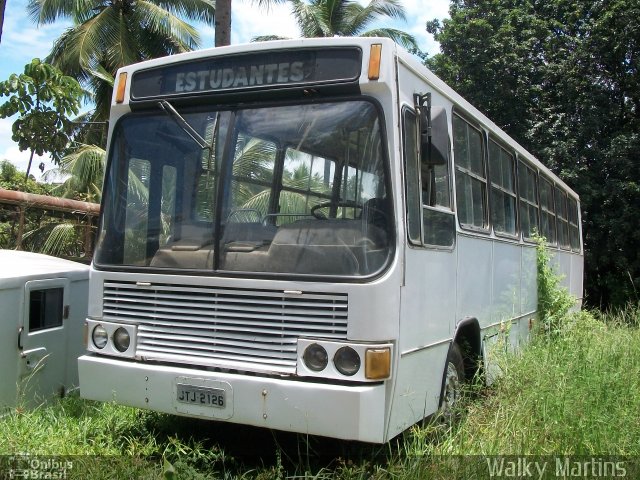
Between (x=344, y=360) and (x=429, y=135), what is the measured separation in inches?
63.9

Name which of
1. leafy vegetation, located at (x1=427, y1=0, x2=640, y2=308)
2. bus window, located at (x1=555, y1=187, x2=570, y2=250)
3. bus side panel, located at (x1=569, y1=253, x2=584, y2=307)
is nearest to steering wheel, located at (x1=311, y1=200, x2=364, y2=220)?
bus window, located at (x1=555, y1=187, x2=570, y2=250)

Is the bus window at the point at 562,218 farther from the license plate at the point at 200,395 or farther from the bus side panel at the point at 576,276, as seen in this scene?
the license plate at the point at 200,395

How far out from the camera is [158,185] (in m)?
4.93

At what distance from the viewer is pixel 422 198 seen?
4676 mm

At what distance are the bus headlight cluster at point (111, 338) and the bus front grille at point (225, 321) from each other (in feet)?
0.19

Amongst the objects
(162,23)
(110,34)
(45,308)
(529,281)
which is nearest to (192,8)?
(162,23)

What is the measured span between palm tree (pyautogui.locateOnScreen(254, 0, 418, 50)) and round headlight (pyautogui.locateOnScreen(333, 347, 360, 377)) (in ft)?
62.8

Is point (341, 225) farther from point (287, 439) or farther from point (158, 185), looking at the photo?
point (287, 439)

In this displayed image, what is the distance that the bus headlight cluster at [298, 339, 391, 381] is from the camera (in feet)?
13.2

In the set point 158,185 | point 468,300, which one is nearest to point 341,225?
point 158,185

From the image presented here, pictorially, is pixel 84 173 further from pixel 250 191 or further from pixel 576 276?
pixel 250 191

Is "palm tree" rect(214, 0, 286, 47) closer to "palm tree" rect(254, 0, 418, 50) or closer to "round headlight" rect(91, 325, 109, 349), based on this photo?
"round headlight" rect(91, 325, 109, 349)

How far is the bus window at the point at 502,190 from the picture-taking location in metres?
6.85

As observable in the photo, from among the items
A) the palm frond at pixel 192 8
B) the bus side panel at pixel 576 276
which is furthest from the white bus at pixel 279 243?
the palm frond at pixel 192 8
